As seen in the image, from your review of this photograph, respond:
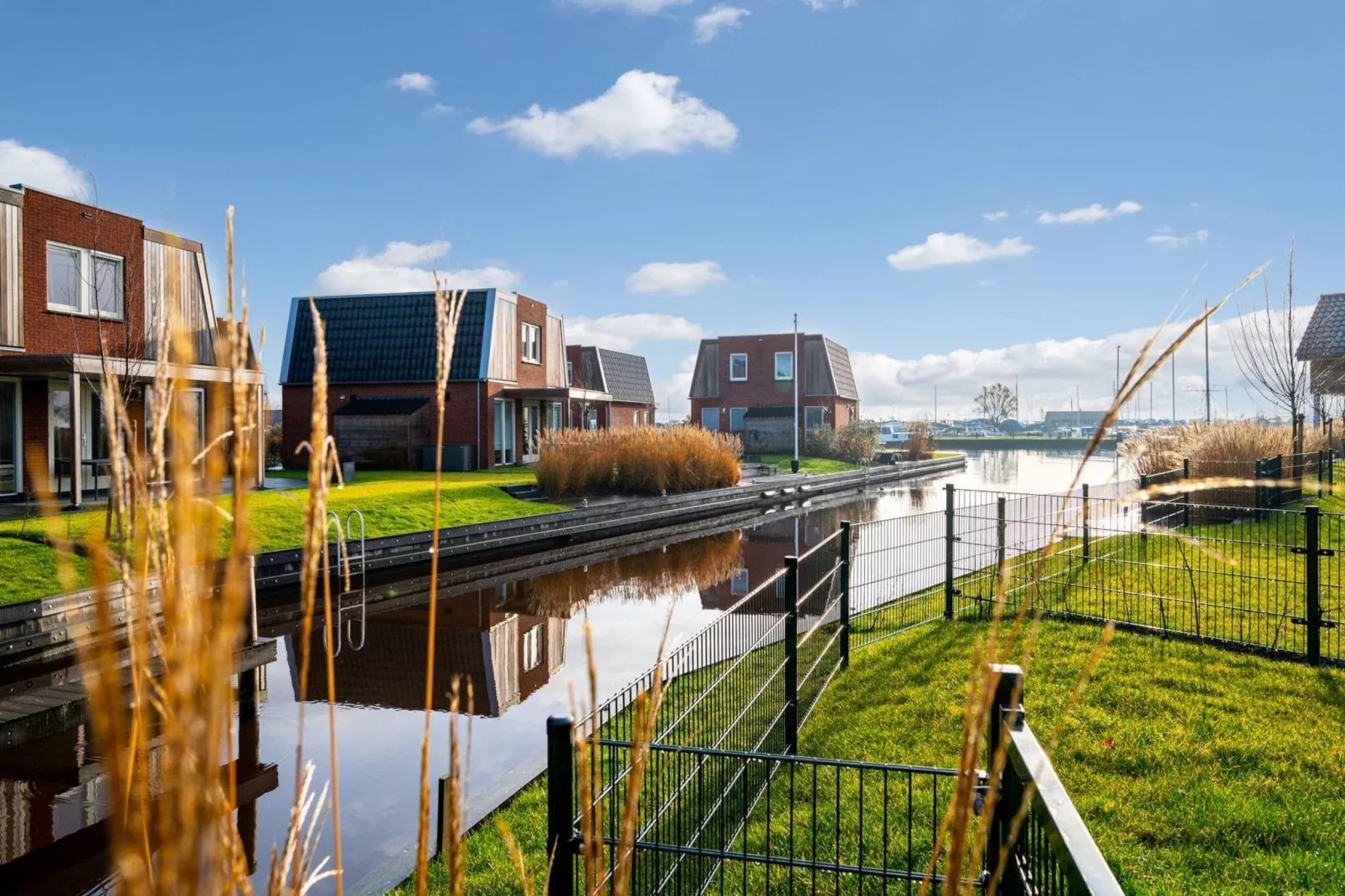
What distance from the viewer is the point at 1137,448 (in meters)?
18.6

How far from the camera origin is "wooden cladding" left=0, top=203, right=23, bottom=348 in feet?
51.6

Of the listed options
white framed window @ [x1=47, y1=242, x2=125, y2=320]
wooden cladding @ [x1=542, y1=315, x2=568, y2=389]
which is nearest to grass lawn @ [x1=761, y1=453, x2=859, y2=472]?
wooden cladding @ [x1=542, y1=315, x2=568, y2=389]

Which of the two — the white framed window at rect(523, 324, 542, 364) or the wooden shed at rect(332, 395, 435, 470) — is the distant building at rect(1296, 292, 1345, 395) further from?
the wooden shed at rect(332, 395, 435, 470)

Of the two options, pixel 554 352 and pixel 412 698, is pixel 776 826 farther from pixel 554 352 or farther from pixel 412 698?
pixel 554 352

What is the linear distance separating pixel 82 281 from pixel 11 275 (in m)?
1.43

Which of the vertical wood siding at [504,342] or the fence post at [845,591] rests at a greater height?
the vertical wood siding at [504,342]

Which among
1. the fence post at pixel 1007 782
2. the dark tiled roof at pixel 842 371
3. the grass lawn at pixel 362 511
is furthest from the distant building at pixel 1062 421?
the fence post at pixel 1007 782

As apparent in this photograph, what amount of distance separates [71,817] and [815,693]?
4.97 m

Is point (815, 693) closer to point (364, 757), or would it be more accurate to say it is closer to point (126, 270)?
point (364, 757)

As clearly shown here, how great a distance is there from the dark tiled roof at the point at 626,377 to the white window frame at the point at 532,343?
11.5 m

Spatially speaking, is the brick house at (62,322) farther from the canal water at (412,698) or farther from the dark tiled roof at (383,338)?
the dark tiled roof at (383,338)

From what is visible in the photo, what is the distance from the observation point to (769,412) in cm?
4559

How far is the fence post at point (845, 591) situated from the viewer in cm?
715

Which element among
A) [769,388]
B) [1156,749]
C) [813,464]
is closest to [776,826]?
[1156,749]
